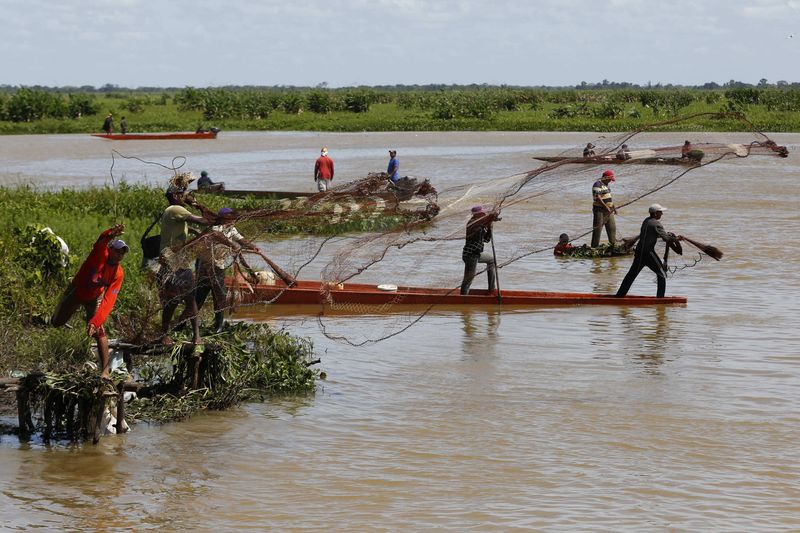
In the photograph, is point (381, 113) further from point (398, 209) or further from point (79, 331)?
point (79, 331)

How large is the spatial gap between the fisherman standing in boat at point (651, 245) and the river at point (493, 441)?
38 cm

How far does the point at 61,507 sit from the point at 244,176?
29.5 metres

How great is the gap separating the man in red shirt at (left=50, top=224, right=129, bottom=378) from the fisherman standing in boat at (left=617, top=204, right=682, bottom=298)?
8.01 meters

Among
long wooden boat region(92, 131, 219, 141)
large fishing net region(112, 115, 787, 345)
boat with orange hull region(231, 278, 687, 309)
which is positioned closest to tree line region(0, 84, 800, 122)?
long wooden boat region(92, 131, 219, 141)

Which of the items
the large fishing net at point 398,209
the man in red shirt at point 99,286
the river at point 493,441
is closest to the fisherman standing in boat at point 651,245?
the river at point 493,441

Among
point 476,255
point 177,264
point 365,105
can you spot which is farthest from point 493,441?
point 365,105

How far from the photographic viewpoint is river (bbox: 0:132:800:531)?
26.9 feet

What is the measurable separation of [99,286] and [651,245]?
329 inches

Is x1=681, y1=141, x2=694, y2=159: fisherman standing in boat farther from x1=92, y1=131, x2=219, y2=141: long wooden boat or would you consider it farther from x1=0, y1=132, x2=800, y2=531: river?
x1=92, y1=131, x2=219, y2=141: long wooden boat

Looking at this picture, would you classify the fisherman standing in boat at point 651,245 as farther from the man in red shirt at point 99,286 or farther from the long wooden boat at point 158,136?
the long wooden boat at point 158,136

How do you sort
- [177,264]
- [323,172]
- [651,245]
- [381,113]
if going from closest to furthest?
[177,264], [651,245], [323,172], [381,113]

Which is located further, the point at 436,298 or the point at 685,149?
the point at 436,298

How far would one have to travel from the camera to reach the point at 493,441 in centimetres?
980

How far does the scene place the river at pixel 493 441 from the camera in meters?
8.19
